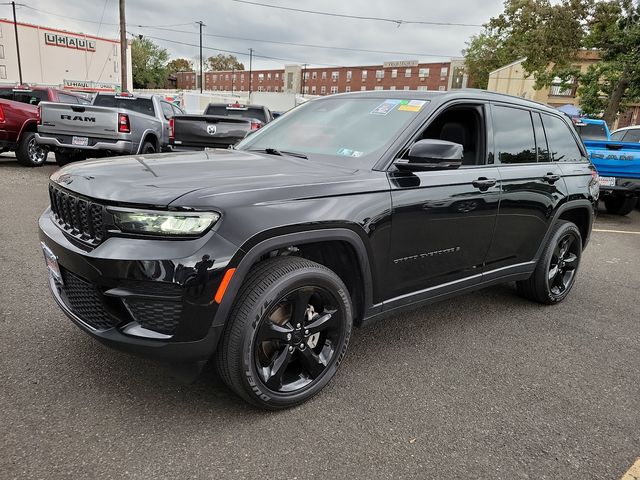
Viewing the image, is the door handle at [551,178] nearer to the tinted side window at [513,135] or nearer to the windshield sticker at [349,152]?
the tinted side window at [513,135]

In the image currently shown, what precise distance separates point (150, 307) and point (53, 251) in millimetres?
793

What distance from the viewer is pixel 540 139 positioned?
4.09 metres

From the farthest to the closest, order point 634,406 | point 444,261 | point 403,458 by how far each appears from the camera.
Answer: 1. point 444,261
2. point 634,406
3. point 403,458

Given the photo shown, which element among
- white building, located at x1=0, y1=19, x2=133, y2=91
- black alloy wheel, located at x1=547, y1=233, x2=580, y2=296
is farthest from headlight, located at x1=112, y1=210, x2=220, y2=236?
white building, located at x1=0, y1=19, x2=133, y2=91

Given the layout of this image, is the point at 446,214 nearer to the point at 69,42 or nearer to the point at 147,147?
the point at 147,147

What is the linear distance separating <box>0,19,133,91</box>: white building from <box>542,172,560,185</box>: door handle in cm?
4982

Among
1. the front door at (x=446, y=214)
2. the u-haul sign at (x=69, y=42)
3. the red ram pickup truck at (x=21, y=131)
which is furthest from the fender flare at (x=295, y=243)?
the u-haul sign at (x=69, y=42)

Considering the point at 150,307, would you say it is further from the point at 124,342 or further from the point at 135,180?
the point at 135,180

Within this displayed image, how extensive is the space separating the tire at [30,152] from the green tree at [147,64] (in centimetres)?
8688

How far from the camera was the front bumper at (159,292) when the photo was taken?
2113 mm

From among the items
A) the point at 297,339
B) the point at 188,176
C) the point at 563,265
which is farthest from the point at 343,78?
the point at 297,339

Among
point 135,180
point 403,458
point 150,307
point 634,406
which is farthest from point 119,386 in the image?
point 634,406

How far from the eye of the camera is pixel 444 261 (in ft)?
10.7

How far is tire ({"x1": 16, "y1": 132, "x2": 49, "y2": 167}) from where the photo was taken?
10471 mm
